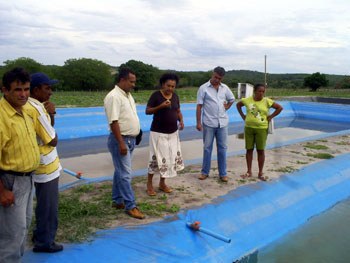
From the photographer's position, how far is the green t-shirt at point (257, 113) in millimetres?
5367

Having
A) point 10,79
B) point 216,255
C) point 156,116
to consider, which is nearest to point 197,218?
point 216,255

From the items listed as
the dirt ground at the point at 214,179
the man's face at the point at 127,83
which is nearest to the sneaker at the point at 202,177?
the dirt ground at the point at 214,179

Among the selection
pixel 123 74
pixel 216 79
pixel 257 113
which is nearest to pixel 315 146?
pixel 257 113

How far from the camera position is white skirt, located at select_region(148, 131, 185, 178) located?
437 cm

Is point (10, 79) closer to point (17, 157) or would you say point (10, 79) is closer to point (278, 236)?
point (17, 157)

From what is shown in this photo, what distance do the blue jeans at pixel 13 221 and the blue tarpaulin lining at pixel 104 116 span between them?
8356 millimetres

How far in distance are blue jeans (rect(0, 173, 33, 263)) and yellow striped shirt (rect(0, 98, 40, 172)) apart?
98 millimetres

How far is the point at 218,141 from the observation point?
525 centimetres

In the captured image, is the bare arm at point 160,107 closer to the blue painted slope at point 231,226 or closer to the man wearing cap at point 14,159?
the blue painted slope at point 231,226

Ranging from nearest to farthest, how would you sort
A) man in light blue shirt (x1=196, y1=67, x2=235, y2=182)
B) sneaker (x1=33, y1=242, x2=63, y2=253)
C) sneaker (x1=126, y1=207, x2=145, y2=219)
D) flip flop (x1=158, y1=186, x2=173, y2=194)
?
1. sneaker (x1=33, y1=242, x2=63, y2=253)
2. sneaker (x1=126, y1=207, x2=145, y2=219)
3. flip flop (x1=158, y1=186, x2=173, y2=194)
4. man in light blue shirt (x1=196, y1=67, x2=235, y2=182)

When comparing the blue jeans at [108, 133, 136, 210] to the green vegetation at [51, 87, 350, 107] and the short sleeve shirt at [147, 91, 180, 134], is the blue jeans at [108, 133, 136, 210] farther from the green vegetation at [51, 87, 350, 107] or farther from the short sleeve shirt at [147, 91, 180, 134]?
the green vegetation at [51, 87, 350, 107]

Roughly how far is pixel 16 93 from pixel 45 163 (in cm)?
71

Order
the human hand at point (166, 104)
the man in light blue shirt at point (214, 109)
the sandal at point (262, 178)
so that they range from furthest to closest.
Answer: the sandal at point (262, 178) → the man in light blue shirt at point (214, 109) → the human hand at point (166, 104)

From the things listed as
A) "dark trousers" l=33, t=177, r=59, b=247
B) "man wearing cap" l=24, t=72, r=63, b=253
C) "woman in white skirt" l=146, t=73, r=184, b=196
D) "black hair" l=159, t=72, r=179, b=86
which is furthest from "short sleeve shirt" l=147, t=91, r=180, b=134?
"dark trousers" l=33, t=177, r=59, b=247
